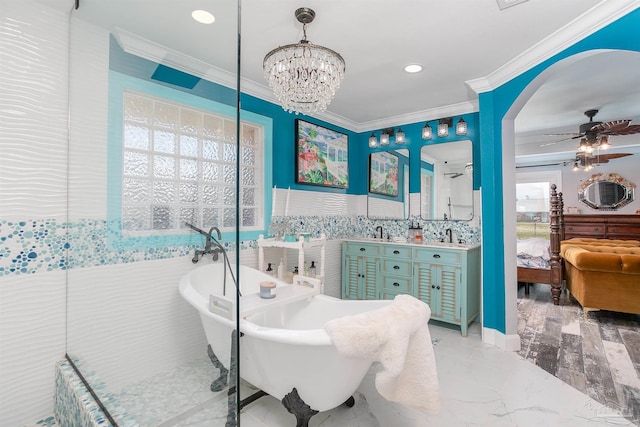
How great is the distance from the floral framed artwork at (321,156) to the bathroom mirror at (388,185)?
404 mm

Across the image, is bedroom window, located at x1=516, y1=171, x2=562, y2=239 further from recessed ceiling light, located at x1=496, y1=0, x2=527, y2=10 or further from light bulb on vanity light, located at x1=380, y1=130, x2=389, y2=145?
recessed ceiling light, located at x1=496, y1=0, x2=527, y2=10

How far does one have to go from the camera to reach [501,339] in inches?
107

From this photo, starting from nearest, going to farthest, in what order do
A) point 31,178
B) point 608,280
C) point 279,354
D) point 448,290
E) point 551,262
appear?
point 279,354
point 31,178
point 448,290
point 608,280
point 551,262

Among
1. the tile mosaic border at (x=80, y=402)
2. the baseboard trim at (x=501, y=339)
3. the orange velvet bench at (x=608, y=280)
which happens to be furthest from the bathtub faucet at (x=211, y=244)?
the orange velvet bench at (x=608, y=280)

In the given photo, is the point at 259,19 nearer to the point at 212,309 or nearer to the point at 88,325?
the point at 212,309

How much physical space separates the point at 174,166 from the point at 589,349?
12.0 feet

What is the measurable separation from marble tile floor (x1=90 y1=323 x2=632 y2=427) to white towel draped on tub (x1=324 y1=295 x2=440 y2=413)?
1.37ft

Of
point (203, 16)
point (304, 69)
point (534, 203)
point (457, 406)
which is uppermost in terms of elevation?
point (203, 16)

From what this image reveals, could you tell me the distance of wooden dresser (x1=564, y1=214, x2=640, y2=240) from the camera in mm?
5430

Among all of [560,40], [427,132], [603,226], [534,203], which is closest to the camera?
[560,40]

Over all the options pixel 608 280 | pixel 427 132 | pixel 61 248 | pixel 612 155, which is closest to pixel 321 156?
pixel 427 132

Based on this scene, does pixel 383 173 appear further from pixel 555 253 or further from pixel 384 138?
pixel 555 253

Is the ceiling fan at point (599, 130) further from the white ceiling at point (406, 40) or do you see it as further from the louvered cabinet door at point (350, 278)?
the louvered cabinet door at point (350, 278)

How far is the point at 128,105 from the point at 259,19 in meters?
1.01
